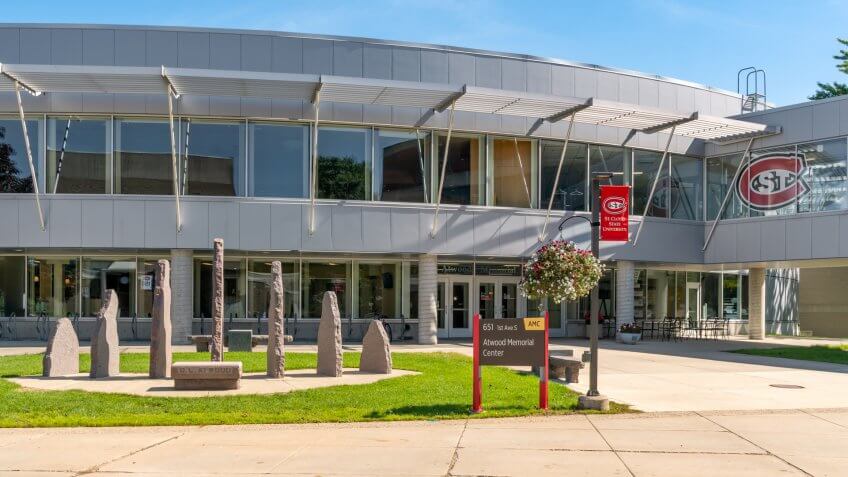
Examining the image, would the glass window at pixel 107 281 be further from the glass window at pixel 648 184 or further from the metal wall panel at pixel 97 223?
the glass window at pixel 648 184

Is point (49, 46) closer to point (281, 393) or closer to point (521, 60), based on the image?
point (521, 60)

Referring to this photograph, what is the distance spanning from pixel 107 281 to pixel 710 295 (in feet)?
79.3

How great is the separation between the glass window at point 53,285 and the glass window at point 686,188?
20.8 meters

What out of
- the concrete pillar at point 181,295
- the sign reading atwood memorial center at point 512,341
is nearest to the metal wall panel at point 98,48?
the concrete pillar at point 181,295

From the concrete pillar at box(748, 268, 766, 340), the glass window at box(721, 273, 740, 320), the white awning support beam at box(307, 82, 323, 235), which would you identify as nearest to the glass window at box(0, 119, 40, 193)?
the white awning support beam at box(307, 82, 323, 235)

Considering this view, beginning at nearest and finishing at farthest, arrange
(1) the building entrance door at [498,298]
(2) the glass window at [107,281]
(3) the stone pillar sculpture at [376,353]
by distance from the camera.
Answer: (3) the stone pillar sculpture at [376,353] → (2) the glass window at [107,281] → (1) the building entrance door at [498,298]

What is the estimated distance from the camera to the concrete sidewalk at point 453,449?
341 inches

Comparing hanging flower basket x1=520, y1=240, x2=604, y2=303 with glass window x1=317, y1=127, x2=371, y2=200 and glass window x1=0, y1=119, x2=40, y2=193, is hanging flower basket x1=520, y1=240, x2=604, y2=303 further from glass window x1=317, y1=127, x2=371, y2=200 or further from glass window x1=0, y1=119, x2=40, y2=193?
glass window x1=0, y1=119, x2=40, y2=193

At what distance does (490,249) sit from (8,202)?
14.7m

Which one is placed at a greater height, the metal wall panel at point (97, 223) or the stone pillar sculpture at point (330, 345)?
the metal wall panel at point (97, 223)

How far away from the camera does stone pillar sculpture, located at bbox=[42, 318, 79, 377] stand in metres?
16.1

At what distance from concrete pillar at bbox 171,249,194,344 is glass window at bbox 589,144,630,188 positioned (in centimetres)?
1394

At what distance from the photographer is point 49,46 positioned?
83.2ft

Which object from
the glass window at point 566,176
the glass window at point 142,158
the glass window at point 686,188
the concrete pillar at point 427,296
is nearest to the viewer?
the glass window at point 142,158
